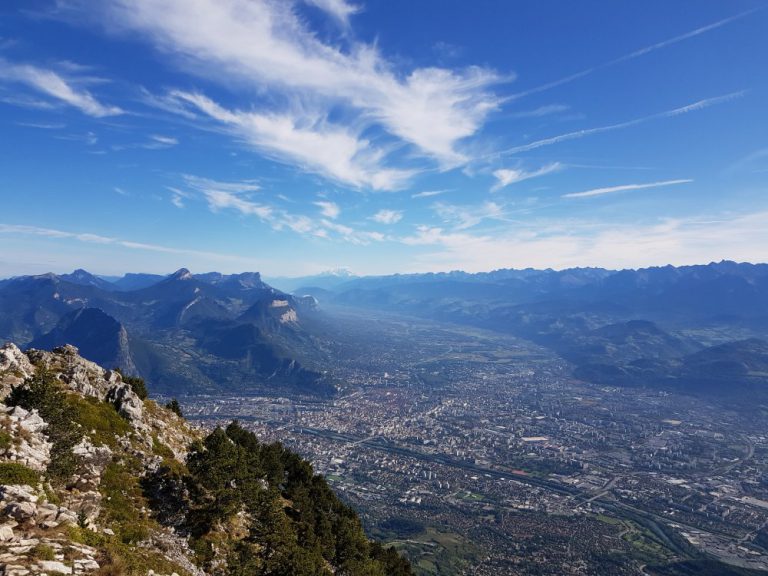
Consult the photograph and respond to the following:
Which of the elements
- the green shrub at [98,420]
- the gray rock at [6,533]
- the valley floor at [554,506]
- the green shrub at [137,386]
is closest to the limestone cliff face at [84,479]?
the gray rock at [6,533]

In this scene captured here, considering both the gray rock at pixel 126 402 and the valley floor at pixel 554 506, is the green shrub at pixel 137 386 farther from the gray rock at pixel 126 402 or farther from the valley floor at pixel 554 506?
the valley floor at pixel 554 506

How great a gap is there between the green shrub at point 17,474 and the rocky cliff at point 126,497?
A: 8 cm

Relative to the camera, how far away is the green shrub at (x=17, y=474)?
2206 centimetres

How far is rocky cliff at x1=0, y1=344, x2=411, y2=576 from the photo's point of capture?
19.7 meters

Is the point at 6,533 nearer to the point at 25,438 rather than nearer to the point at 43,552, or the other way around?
the point at 43,552

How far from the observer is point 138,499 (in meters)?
30.0

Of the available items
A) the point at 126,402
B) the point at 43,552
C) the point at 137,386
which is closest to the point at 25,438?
the point at 43,552

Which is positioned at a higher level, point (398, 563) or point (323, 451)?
point (398, 563)

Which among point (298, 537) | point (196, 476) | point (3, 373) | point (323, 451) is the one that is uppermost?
point (3, 373)

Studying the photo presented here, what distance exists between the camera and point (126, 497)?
29344 mm

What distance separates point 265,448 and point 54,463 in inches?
1138

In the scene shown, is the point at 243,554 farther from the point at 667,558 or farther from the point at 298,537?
the point at 667,558

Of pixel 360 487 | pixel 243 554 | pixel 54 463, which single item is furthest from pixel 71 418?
pixel 360 487

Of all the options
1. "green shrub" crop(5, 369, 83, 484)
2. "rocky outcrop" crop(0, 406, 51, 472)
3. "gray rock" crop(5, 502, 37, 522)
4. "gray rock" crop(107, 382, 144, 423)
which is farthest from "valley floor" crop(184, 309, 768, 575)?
"gray rock" crop(5, 502, 37, 522)
